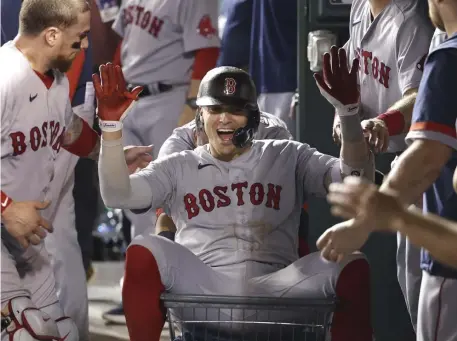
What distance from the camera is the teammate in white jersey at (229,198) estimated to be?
4066 millimetres

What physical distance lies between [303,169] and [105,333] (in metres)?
2.13

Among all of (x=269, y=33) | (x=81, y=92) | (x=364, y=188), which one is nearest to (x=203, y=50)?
(x=269, y=33)

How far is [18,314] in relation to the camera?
4617 millimetres

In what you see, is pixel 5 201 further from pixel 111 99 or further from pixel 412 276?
pixel 412 276

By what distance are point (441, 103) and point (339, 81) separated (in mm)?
779

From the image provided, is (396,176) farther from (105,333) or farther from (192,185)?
(105,333)

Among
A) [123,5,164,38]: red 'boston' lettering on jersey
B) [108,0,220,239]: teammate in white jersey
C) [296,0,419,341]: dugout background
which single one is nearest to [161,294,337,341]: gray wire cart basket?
[296,0,419,341]: dugout background

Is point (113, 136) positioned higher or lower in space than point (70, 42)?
lower

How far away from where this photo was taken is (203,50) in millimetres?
6566

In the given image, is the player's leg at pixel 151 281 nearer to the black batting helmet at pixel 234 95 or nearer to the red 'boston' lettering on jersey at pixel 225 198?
the red 'boston' lettering on jersey at pixel 225 198

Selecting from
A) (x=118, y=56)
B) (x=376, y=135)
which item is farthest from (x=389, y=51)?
(x=118, y=56)

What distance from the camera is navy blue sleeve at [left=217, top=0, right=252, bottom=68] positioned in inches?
273

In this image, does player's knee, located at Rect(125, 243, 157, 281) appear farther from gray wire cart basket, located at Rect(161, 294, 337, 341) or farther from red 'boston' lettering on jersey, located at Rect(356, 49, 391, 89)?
red 'boston' lettering on jersey, located at Rect(356, 49, 391, 89)

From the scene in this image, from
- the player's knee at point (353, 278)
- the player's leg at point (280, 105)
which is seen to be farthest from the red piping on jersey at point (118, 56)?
the player's knee at point (353, 278)
